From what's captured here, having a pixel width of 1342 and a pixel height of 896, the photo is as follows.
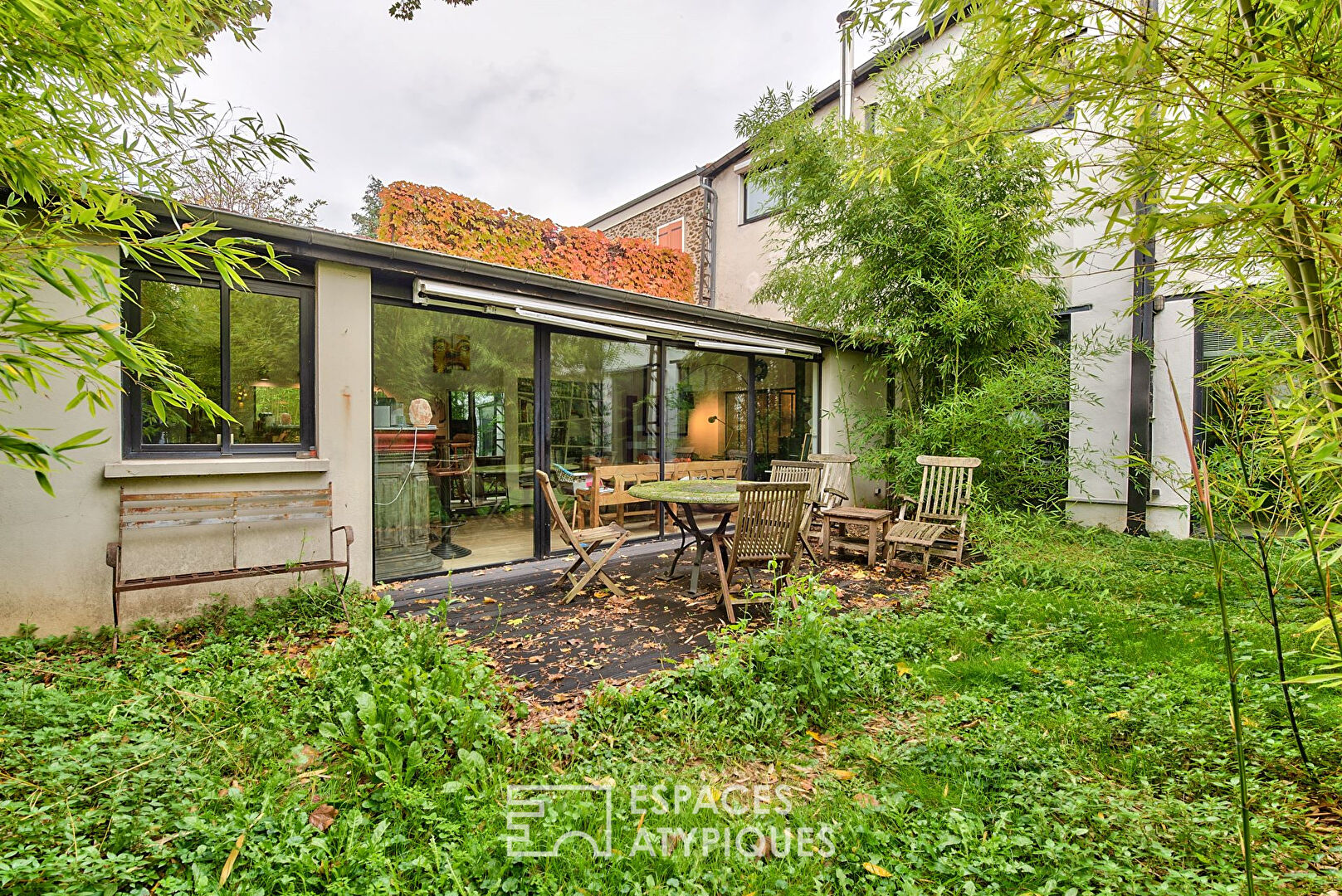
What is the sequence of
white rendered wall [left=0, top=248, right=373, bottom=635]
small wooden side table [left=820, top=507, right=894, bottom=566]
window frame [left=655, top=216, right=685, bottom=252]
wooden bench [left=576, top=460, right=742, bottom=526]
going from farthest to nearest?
window frame [left=655, top=216, right=685, bottom=252] → wooden bench [left=576, top=460, right=742, bottom=526] → small wooden side table [left=820, top=507, right=894, bottom=566] → white rendered wall [left=0, top=248, right=373, bottom=635]

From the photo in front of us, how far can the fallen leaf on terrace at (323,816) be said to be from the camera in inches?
70.8

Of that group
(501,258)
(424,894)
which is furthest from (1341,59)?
(501,258)

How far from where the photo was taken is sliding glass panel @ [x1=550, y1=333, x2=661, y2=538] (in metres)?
5.87

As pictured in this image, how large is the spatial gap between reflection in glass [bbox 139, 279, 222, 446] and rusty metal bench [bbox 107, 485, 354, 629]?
1.39ft

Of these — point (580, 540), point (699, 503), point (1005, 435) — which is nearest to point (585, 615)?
point (580, 540)

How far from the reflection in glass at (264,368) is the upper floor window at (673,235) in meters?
9.35

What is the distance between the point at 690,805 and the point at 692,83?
15.0 meters

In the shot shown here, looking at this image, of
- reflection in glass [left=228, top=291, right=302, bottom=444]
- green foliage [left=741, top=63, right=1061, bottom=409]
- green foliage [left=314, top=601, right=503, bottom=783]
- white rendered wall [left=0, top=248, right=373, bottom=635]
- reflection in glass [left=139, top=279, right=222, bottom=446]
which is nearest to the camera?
green foliage [left=314, top=601, right=503, bottom=783]

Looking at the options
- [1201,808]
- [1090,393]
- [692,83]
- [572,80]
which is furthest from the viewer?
[692,83]

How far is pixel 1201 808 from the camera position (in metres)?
1.77

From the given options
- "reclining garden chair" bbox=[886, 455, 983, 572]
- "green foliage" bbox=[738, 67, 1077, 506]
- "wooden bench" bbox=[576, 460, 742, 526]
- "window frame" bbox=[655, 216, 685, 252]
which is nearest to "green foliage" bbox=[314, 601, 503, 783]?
"wooden bench" bbox=[576, 460, 742, 526]

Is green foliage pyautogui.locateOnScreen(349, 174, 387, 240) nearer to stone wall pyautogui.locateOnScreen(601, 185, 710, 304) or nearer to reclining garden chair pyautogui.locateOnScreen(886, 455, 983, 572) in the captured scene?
stone wall pyautogui.locateOnScreen(601, 185, 710, 304)

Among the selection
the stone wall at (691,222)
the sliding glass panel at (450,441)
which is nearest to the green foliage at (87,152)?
the sliding glass panel at (450,441)

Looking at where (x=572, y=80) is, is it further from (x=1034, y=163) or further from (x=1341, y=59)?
(x=1341, y=59)
